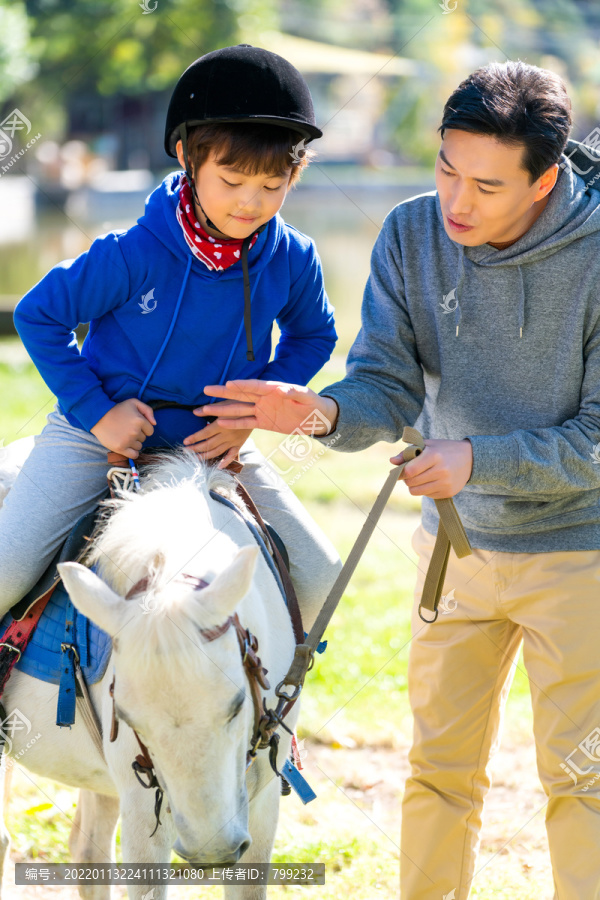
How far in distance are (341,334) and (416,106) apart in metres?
44.9

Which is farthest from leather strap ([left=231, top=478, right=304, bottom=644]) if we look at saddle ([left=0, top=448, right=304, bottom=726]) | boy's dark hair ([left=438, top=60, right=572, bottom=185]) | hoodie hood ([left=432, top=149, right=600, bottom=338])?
boy's dark hair ([left=438, top=60, right=572, bottom=185])

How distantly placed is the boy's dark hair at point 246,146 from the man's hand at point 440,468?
836mm

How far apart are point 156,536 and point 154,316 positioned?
0.77 meters

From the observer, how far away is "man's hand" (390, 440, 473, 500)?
2.24m

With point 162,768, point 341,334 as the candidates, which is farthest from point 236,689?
point 341,334

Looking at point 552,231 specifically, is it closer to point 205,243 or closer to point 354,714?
Result: point 205,243

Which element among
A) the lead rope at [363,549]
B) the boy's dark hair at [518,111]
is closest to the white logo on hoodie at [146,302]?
the lead rope at [363,549]

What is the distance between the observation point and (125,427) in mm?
2467

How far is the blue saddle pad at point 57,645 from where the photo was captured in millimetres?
2355

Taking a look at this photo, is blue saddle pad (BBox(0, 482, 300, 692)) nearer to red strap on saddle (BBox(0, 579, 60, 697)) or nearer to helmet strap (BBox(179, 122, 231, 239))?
red strap on saddle (BBox(0, 579, 60, 697))

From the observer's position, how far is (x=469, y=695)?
263 cm

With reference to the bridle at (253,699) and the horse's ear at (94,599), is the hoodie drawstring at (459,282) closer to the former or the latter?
the bridle at (253,699)

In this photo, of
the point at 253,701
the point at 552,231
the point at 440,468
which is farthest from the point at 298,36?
the point at 253,701

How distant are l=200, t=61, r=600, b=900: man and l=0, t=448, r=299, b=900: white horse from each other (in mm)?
410
